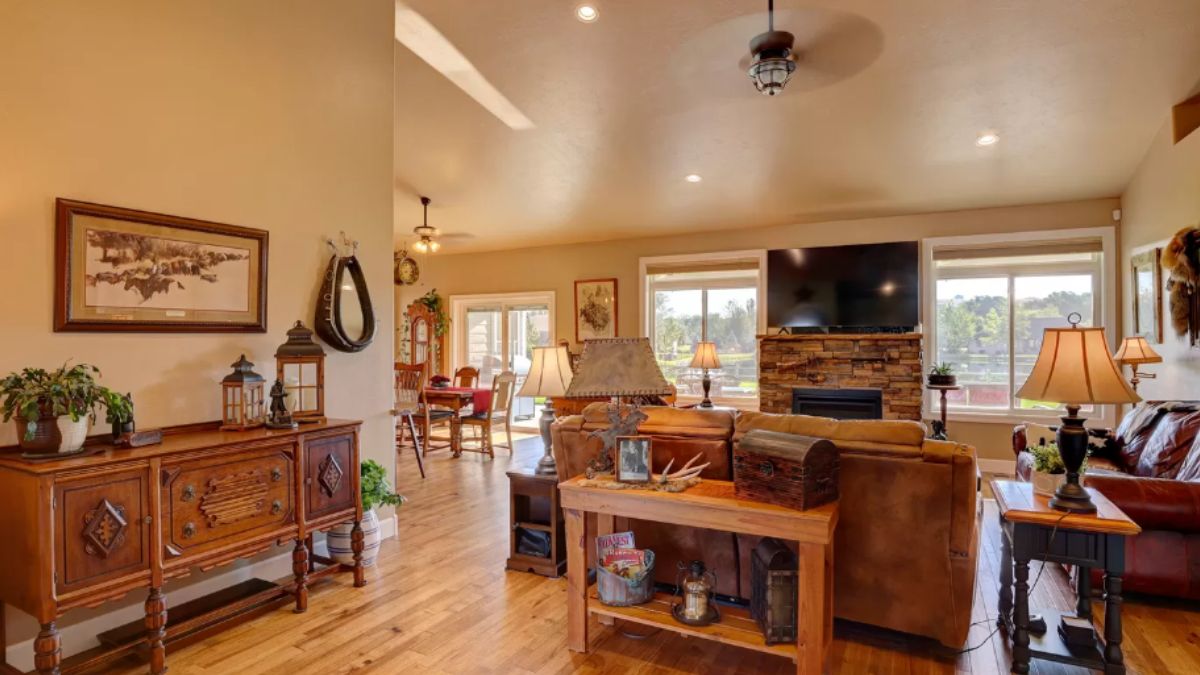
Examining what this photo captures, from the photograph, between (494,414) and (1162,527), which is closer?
(1162,527)

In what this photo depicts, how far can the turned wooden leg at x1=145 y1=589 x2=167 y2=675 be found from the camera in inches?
89.4

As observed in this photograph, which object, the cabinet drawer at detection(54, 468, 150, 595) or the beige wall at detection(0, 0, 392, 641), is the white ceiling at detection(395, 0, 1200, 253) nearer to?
the beige wall at detection(0, 0, 392, 641)

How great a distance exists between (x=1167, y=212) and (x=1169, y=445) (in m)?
1.87

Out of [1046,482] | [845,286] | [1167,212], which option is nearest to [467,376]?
[845,286]

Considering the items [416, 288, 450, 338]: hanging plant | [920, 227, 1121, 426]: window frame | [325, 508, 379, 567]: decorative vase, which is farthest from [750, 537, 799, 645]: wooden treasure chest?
[416, 288, 450, 338]: hanging plant

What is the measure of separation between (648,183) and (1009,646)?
462cm

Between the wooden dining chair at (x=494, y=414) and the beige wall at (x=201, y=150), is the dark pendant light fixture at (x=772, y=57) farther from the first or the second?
the wooden dining chair at (x=494, y=414)

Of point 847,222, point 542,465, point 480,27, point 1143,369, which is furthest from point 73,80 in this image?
point 1143,369

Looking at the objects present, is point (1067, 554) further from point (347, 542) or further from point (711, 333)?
point (711, 333)

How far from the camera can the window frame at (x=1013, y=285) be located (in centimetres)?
546

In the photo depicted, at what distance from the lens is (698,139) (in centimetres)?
499

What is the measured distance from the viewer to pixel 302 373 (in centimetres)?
332

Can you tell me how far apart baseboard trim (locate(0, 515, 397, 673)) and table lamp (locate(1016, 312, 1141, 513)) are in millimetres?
3693

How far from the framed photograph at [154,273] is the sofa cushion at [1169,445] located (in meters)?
5.25
